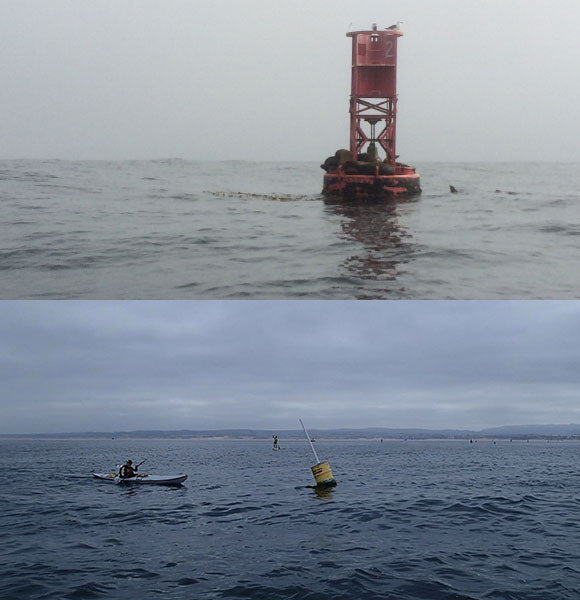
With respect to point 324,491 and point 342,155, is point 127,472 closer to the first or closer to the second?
point 324,491

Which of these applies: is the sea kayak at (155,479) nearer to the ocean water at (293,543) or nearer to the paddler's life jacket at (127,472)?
the paddler's life jacket at (127,472)

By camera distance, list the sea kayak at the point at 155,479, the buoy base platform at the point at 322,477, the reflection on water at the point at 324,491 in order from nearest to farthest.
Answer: the reflection on water at the point at 324,491 < the buoy base platform at the point at 322,477 < the sea kayak at the point at 155,479

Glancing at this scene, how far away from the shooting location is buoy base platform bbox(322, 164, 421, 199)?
1736 centimetres

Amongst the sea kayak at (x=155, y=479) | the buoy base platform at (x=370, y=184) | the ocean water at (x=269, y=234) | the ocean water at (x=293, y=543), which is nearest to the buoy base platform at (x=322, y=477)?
the ocean water at (x=293, y=543)

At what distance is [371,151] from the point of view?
18375 millimetres

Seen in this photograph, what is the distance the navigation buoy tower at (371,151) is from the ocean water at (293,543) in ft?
28.6

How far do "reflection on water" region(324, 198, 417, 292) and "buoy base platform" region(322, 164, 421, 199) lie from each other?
10.2 inches

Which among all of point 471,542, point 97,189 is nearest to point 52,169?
point 97,189

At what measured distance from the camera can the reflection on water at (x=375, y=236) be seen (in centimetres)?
1340

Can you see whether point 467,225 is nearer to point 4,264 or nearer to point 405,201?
point 405,201

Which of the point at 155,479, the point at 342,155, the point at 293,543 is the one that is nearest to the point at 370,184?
the point at 342,155

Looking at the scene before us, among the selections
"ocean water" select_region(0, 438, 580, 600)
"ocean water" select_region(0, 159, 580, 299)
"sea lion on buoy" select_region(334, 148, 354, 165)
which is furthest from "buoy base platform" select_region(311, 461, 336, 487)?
"sea lion on buoy" select_region(334, 148, 354, 165)

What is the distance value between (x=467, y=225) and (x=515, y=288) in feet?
10.4

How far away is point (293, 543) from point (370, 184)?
971cm
